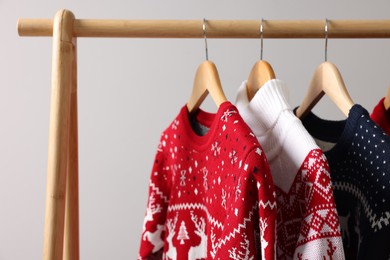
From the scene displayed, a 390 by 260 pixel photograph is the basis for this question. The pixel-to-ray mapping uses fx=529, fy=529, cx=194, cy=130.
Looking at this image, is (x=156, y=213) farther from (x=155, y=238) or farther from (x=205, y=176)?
(x=205, y=176)

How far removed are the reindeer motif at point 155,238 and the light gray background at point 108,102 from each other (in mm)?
511

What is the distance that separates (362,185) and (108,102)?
0.84 metres

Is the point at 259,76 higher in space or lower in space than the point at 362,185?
higher

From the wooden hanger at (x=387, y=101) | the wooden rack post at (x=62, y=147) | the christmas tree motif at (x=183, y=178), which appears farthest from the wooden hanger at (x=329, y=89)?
the wooden rack post at (x=62, y=147)

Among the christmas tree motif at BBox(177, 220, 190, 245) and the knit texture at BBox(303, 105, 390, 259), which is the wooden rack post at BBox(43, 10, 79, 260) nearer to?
the christmas tree motif at BBox(177, 220, 190, 245)

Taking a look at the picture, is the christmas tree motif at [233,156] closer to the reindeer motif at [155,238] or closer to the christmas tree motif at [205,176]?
the christmas tree motif at [205,176]

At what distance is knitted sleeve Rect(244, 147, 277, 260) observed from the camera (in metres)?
0.56

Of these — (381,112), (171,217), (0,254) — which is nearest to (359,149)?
(381,112)

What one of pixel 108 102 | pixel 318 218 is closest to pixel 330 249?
pixel 318 218

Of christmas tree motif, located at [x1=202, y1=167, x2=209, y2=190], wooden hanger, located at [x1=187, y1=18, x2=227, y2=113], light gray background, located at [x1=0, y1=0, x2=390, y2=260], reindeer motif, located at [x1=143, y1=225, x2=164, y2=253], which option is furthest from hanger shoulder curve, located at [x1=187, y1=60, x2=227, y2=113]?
light gray background, located at [x1=0, y1=0, x2=390, y2=260]

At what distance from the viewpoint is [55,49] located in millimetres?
702

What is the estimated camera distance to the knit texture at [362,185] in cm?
60

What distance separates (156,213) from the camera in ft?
2.82

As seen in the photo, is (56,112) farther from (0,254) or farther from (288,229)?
(0,254)
